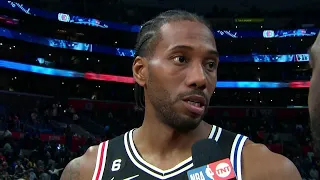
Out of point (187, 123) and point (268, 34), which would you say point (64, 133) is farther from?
point (268, 34)

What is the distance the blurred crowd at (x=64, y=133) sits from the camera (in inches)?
523

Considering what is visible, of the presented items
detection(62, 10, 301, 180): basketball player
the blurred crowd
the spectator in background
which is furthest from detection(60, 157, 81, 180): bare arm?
the spectator in background

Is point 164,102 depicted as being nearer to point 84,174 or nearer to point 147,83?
point 147,83

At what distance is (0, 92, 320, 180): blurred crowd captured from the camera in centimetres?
1327

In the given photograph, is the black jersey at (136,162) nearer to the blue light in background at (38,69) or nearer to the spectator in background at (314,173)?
the spectator in background at (314,173)

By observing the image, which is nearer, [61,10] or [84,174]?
[84,174]

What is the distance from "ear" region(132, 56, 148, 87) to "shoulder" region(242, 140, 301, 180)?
70 cm

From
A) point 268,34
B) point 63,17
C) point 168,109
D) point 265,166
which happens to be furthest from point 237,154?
point 268,34

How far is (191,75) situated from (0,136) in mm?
15020

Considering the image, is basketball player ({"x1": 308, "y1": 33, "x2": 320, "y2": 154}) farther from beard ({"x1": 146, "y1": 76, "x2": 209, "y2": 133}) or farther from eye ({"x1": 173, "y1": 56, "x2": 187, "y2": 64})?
eye ({"x1": 173, "y1": 56, "x2": 187, "y2": 64})

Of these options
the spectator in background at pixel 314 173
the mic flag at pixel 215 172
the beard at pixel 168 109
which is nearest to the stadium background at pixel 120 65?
the spectator in background at pixel 314 173

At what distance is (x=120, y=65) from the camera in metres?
35.1

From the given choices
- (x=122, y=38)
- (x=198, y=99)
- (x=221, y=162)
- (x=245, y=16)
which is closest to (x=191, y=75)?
(x=198, y=99)

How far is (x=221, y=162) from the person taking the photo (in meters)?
1.76
